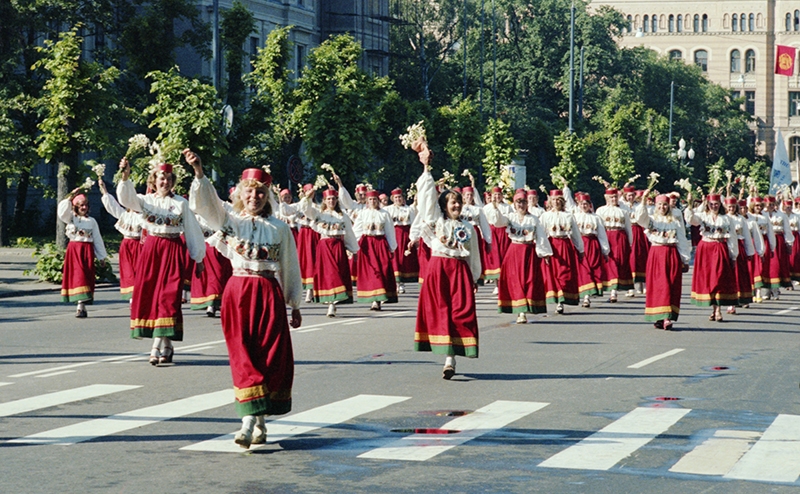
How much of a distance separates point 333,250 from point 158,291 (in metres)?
7.37

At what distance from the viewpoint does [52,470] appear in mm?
8336

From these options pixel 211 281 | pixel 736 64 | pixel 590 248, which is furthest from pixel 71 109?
pixel 736 64

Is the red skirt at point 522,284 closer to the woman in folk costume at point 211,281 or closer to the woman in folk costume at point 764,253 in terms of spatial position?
the woman in folk costume at point 211,281

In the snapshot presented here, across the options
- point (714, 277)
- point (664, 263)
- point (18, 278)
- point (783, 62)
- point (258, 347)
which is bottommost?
point (258, 347)

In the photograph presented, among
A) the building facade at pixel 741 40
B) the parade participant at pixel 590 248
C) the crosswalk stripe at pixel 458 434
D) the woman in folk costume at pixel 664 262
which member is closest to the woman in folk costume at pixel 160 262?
the crosswalk stripe at pixel 458 434

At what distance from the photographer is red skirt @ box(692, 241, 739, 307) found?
2052 centimetres

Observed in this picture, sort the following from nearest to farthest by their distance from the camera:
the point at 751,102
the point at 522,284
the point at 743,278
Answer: the point at 522,284, the point at 743,278, the point at 751,102

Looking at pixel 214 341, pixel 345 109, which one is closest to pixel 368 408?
pixel 214 341

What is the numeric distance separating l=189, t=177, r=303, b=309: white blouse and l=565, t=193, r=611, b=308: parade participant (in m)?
13.8

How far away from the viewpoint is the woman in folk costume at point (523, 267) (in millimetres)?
19083

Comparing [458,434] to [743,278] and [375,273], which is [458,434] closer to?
[375,273]

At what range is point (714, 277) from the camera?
2053 centimetres

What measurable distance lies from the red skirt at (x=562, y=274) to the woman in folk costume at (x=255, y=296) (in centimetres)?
1195

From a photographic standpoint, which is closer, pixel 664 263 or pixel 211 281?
pixel 664 263
